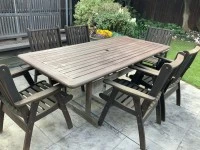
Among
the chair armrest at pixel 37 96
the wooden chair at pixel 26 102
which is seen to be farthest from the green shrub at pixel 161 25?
the chair armrest at pixel 37 96

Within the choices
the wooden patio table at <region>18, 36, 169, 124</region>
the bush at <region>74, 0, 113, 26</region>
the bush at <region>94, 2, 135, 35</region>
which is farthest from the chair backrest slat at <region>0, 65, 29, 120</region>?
the bush at <region>74, 0, 113, 26</region>

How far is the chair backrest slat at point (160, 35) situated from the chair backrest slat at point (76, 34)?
1.48 m

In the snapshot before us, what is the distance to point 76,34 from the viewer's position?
321 cm

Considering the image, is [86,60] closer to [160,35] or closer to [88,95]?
[88,95]

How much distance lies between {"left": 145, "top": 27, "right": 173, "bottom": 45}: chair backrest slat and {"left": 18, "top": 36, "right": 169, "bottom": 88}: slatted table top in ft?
2.75

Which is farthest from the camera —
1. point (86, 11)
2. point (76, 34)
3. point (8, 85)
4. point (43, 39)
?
point (86, 11)

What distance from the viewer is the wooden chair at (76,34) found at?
3.10 metres

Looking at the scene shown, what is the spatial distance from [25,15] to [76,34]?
177 cm

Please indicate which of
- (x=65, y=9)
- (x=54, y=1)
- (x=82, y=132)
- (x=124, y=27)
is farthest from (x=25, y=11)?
(x=82, y=132)

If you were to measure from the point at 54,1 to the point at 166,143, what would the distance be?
419 centimetres

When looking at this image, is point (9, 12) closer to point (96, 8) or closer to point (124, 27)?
point (96, 8)

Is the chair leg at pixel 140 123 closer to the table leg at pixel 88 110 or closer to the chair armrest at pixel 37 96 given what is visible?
the table leg at pixel 88 110

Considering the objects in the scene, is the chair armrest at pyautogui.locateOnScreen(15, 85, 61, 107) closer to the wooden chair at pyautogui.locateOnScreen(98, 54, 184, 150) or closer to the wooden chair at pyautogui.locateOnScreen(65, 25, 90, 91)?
the wooden chair at pyautogui.locateOnScreen(98, 54, 184, 150)

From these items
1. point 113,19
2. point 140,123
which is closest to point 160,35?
point 113,19
